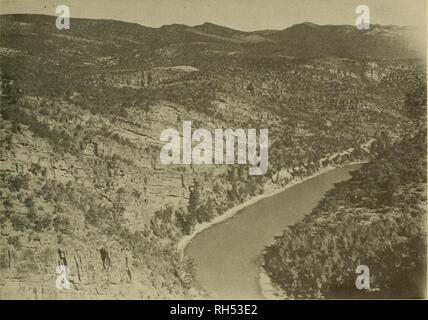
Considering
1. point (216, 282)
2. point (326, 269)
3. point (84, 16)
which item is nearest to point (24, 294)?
point (216, 282)

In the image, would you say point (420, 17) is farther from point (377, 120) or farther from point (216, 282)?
point (216, 282)

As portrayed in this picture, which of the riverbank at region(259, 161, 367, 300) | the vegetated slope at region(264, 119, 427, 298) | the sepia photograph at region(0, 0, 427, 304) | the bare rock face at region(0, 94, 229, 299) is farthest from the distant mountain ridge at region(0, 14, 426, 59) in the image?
the riverbank at region(259, 161, 367, 300)

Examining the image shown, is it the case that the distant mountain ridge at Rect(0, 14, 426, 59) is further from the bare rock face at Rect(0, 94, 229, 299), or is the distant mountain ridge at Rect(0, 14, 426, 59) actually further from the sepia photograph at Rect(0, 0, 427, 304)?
the bare rock face at Rect(0, 94, 229, 299)

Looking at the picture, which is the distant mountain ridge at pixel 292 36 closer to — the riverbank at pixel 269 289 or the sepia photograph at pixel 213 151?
the sepia photograph at pixel 213 151

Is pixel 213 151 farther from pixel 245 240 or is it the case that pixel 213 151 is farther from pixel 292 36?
pixel 292 36

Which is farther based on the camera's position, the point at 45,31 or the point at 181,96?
the point at 181,96
